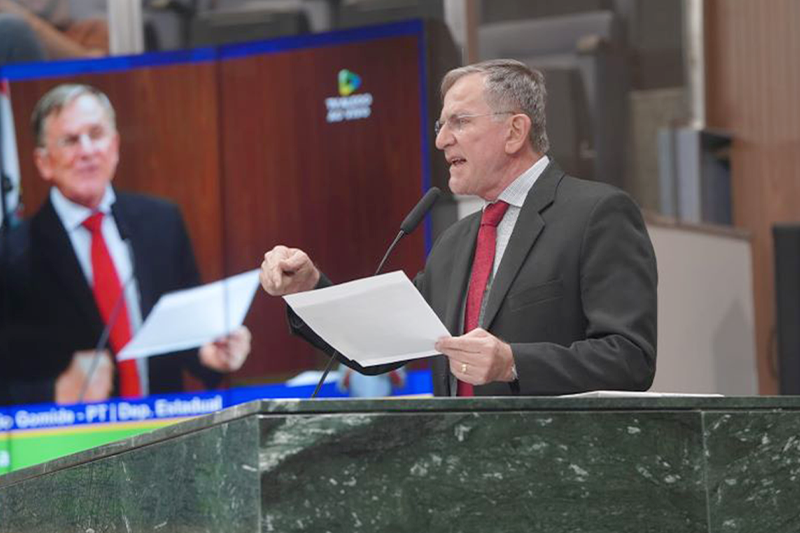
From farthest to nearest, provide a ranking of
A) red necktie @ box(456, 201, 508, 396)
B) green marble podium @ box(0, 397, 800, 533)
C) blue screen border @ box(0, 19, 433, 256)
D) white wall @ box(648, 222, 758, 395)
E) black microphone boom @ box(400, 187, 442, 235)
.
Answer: blue screen border @ box(0, 19, 433, 256)
white wall @ box(648, 222, 758, 395)
red necktie @ box(456, 201, 508, 396)
black microphone boom @ box(400, 187, 442, 235)
green marble podium @ box(0, 397, 800, 533)

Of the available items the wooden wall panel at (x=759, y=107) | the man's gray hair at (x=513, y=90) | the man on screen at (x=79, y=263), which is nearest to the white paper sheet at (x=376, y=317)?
the man's gray hair at (x=513, y=90)

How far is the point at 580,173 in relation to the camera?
4699mm

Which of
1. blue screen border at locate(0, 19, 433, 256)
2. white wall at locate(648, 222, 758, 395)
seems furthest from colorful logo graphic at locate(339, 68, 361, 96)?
white wall at locate(648, 222, 758, 395)

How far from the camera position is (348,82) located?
4887mm

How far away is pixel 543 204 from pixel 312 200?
2454 millimetres

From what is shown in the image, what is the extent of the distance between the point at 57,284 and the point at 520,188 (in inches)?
114

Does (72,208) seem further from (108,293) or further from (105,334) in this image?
(105,334)

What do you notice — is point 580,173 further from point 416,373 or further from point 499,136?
point 499,136

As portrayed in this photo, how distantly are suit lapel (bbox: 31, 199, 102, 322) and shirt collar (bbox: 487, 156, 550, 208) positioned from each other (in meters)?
2.79

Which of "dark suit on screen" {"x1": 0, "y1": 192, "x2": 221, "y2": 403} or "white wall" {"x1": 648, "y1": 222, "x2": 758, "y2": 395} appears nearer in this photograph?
"white wall" {"x1": 648, "y1": 222, "x2": 758, "y2": 395}

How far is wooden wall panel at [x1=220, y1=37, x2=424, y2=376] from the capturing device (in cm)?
478

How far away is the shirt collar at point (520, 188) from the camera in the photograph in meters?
2.60

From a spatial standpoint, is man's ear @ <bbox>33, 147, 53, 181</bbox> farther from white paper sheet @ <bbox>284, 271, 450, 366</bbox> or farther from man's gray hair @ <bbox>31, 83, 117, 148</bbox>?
white paper sheet @ <bbox>284, 271, 450, 366</bbox>

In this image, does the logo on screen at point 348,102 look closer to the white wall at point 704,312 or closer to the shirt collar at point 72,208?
the shirt collar at point 72,208
